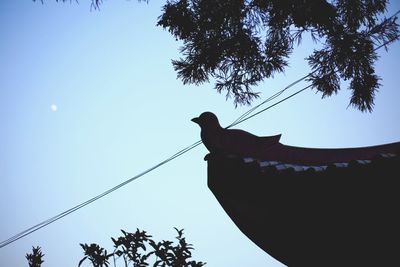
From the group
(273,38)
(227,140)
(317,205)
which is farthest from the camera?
(273,38)

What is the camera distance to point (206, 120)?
2.03m

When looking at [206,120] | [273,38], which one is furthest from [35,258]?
[273,38]

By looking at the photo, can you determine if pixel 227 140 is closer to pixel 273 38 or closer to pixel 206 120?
pixel 206 120

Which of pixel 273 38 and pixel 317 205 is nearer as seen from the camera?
pixel 317 205

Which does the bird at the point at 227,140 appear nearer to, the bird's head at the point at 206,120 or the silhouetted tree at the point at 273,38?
the bird's head at the point at 206,120

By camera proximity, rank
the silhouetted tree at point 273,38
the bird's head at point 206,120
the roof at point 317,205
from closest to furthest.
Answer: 1. the roof at point 317,205
2. the bird's head at point 206,120
3. the silhouetted tree at point 273,38

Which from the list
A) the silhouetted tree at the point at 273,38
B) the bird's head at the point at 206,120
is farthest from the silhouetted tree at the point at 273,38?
the bird's head at the point at 206,120

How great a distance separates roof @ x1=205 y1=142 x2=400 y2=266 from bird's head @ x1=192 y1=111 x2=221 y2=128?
30cm

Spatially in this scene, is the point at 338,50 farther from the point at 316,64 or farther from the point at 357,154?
the point at 357,154

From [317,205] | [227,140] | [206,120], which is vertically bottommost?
[317,205]

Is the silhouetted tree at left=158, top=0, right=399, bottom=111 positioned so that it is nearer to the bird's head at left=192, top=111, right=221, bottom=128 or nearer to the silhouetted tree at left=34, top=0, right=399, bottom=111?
the silhouetted tree at left=34, top=0, right=399, bottom=111

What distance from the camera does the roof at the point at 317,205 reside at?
5.21ft

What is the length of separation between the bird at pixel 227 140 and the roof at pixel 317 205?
0.12 meters

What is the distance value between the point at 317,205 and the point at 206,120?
93cm
